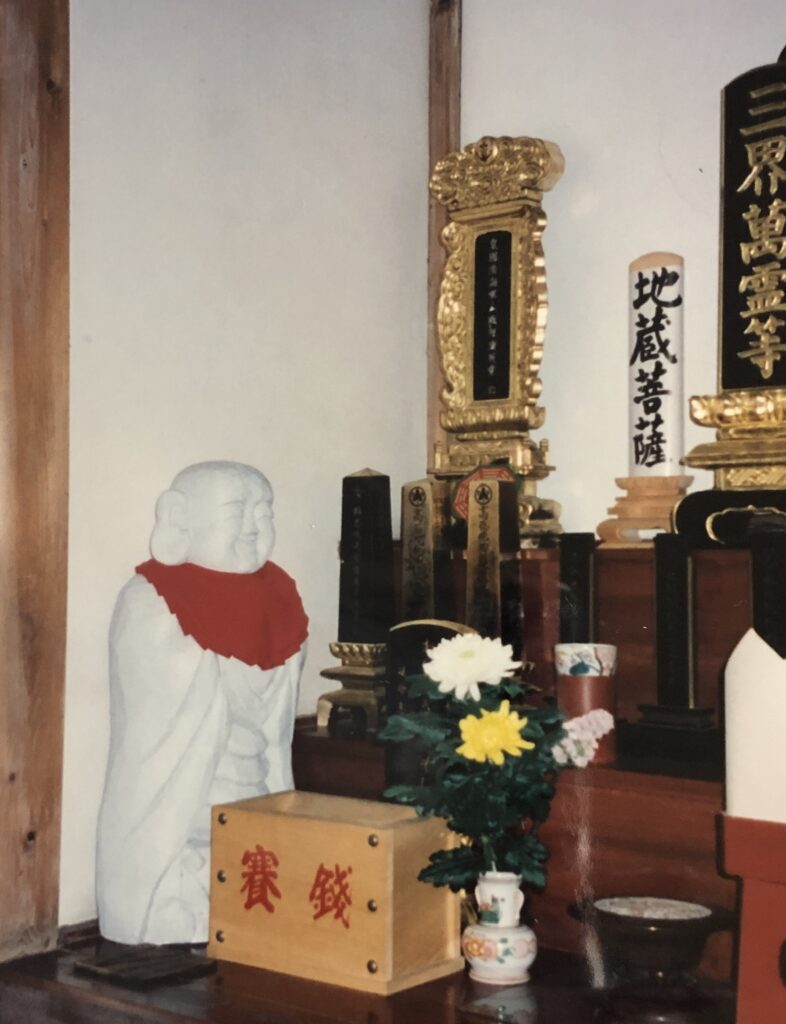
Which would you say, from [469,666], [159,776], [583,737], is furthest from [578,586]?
[159,776]

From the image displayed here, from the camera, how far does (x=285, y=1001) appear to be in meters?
2.29

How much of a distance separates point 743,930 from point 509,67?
2.59m

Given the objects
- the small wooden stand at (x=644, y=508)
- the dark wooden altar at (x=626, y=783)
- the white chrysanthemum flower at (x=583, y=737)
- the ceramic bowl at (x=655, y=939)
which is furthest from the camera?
the small wooden stand at (x=644, y=508)

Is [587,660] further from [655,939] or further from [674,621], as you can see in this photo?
[655,939]

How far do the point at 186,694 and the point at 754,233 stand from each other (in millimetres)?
1667

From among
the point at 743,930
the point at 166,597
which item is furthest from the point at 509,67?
the point at 743,930

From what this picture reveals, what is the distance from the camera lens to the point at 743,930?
201 centimetres

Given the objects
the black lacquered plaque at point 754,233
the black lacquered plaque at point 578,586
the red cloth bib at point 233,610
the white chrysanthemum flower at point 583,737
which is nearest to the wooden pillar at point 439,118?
the black lacquered plaque at point 578,586

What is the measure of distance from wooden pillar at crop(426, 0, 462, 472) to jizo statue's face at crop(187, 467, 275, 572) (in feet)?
3.54

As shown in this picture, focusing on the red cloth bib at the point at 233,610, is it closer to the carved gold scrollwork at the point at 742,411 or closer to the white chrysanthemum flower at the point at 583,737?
the white chrysanthemum flower at the point at 583,737

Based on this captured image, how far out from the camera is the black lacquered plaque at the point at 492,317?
11.3 ft

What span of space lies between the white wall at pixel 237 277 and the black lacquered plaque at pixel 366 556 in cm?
20

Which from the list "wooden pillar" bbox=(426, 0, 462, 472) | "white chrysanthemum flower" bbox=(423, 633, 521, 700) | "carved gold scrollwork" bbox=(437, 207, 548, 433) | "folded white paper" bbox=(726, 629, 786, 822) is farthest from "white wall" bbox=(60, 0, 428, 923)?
"folded white paper" bbox=(726, 629, 786, 822)

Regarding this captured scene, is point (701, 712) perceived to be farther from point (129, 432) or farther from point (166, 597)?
point (129, 432)
